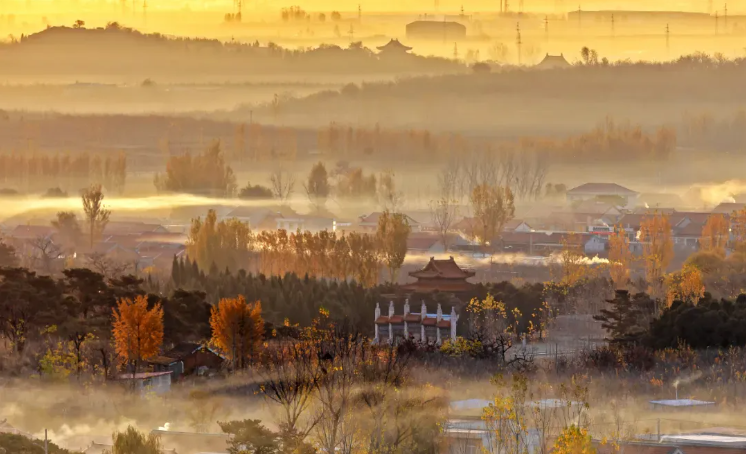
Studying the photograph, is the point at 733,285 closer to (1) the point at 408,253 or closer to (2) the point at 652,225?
(2) the point at 652,225

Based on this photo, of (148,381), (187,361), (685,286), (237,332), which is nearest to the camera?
(148,381)

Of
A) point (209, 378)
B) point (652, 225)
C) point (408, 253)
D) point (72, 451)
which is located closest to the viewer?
point (72, 451)

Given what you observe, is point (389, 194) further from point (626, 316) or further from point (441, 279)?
A: point (626, 316)

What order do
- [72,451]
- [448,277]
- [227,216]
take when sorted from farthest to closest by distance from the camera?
[227,216], [448,277], [72,451]

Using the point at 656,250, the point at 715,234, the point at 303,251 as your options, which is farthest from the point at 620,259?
the point at 303,251

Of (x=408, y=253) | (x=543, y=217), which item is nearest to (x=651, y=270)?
(x=408, y=253)

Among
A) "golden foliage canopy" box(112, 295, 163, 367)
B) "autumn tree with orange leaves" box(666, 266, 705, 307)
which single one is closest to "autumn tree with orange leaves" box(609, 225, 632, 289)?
"autumn tree with orange leaves" box(666, 266, 705, 307)

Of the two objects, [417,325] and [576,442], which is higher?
[576,442]

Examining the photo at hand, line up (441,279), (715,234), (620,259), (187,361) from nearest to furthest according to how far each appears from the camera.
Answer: (187,361) < (441,279) < (620,259) < (715,234)
